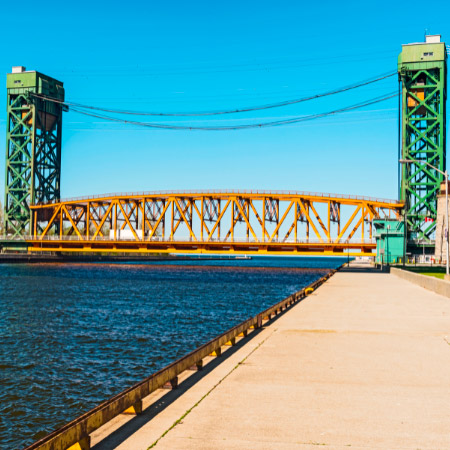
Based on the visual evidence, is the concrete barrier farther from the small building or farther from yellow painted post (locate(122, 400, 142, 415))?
the small building

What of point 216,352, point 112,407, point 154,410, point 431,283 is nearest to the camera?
point 112,407

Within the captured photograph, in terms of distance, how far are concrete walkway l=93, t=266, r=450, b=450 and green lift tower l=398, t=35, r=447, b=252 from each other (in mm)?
93069

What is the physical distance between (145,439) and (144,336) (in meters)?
17.4

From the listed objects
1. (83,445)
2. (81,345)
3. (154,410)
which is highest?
(83,445)

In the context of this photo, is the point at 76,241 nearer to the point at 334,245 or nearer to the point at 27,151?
the point at 27,151

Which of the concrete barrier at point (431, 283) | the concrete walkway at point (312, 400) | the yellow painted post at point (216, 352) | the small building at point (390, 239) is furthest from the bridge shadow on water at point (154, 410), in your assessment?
the small building at point (390, 239)

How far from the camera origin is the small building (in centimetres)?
10169

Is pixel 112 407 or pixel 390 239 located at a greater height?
pixel 390 239

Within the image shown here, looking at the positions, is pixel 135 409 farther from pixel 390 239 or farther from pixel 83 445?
pixel 390 239

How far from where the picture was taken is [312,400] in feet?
35.8

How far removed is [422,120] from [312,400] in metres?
106

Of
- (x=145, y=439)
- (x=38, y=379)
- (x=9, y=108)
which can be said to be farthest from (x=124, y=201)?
(x=145, y=439)

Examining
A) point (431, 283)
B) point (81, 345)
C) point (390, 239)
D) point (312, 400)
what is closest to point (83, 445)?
point (312, 400)

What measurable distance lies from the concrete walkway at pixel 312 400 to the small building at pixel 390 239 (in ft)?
278
